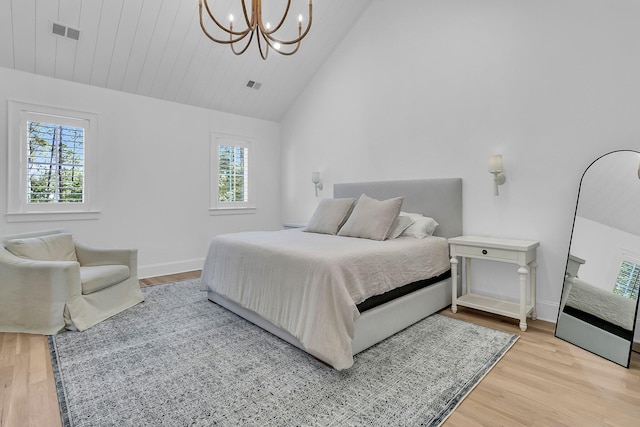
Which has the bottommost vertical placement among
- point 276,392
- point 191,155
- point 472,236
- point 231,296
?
point 276,392

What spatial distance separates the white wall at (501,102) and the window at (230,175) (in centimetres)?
190

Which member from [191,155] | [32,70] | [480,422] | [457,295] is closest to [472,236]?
[457,295]

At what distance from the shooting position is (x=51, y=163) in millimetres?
3865

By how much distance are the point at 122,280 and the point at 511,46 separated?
14.8ft

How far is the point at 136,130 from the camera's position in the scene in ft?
14.7

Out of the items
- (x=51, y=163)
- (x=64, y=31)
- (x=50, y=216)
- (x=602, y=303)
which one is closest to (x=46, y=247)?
(x=50, y=216)

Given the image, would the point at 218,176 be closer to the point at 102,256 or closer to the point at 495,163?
the point at 102,256

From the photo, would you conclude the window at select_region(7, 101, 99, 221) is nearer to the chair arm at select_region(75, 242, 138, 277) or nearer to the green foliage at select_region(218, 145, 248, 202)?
the chair arm at select_region(75, 242, 138, 277)

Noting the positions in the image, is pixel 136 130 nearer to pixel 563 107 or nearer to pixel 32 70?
pixel 32 70

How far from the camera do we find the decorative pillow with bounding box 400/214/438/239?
3389mm

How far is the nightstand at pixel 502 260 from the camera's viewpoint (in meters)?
2.77

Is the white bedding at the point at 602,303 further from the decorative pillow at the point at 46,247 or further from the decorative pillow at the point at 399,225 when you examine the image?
the decorative pillow at the point at 46,247

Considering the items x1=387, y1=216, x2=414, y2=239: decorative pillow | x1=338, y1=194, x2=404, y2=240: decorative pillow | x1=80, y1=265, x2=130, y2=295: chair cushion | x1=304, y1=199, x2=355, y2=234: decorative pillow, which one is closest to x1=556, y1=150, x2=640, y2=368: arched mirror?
x1=387, y1=216, x2=414, y2=239: decorative pillow

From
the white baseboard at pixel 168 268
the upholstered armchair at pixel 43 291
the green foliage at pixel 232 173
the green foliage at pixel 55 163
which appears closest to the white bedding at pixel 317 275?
the upholstered armchair at pixel 43 291
